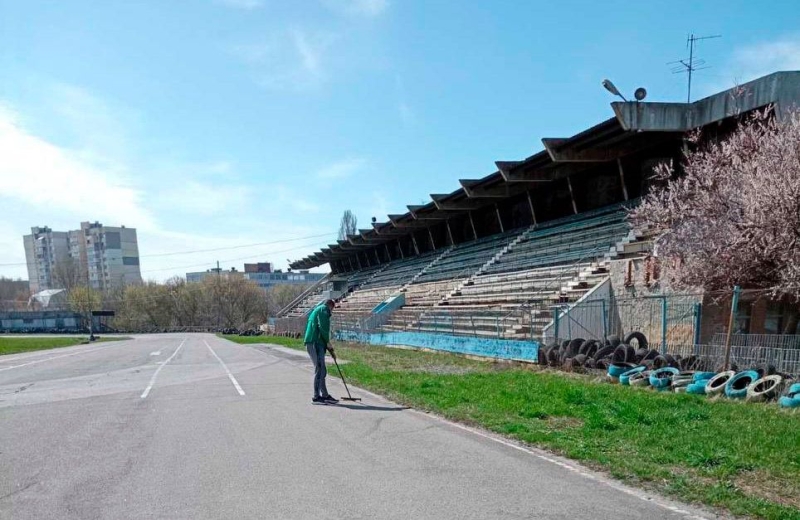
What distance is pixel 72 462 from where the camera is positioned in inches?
246

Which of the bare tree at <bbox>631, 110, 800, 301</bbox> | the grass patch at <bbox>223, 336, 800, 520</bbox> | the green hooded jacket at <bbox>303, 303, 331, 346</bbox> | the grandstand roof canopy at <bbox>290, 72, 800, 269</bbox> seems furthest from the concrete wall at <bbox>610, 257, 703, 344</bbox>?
the green hooded jacket at <bbox>303, 303, 331, 346</bbox>

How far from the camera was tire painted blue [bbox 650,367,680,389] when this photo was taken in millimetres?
10367

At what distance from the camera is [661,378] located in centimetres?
1046

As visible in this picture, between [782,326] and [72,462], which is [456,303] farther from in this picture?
[72,462]

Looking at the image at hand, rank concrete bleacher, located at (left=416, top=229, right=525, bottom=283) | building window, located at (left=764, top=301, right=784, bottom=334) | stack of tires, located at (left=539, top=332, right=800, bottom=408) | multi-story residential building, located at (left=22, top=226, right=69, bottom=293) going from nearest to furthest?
stack of tires, located at (left=539, top=332, right=800, bottom=408)
building window, located at (left=764, top=301, right=784, bottom=334)
concrete bleacher, located at (left=416, top=229, right=525, bottom=283)
multi-story residential building, located at (left=22, top=226, right=69, bottom=293)

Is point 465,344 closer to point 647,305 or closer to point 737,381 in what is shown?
point 647,305

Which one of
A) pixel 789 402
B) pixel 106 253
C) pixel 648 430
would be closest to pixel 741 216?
pixel 789 402

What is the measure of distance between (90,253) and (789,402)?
507 ft

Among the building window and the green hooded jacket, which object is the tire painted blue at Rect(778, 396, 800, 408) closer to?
the building window

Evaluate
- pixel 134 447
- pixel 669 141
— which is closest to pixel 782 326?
pixel 669 141

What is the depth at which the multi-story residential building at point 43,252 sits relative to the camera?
145m

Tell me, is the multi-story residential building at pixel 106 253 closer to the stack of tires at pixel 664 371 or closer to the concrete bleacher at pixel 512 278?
the concrete bleacher at pixel 512 278

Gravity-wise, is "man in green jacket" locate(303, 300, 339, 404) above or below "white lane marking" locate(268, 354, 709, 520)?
above

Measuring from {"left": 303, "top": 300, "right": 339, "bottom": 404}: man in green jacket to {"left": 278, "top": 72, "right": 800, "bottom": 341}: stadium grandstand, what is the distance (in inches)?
354
